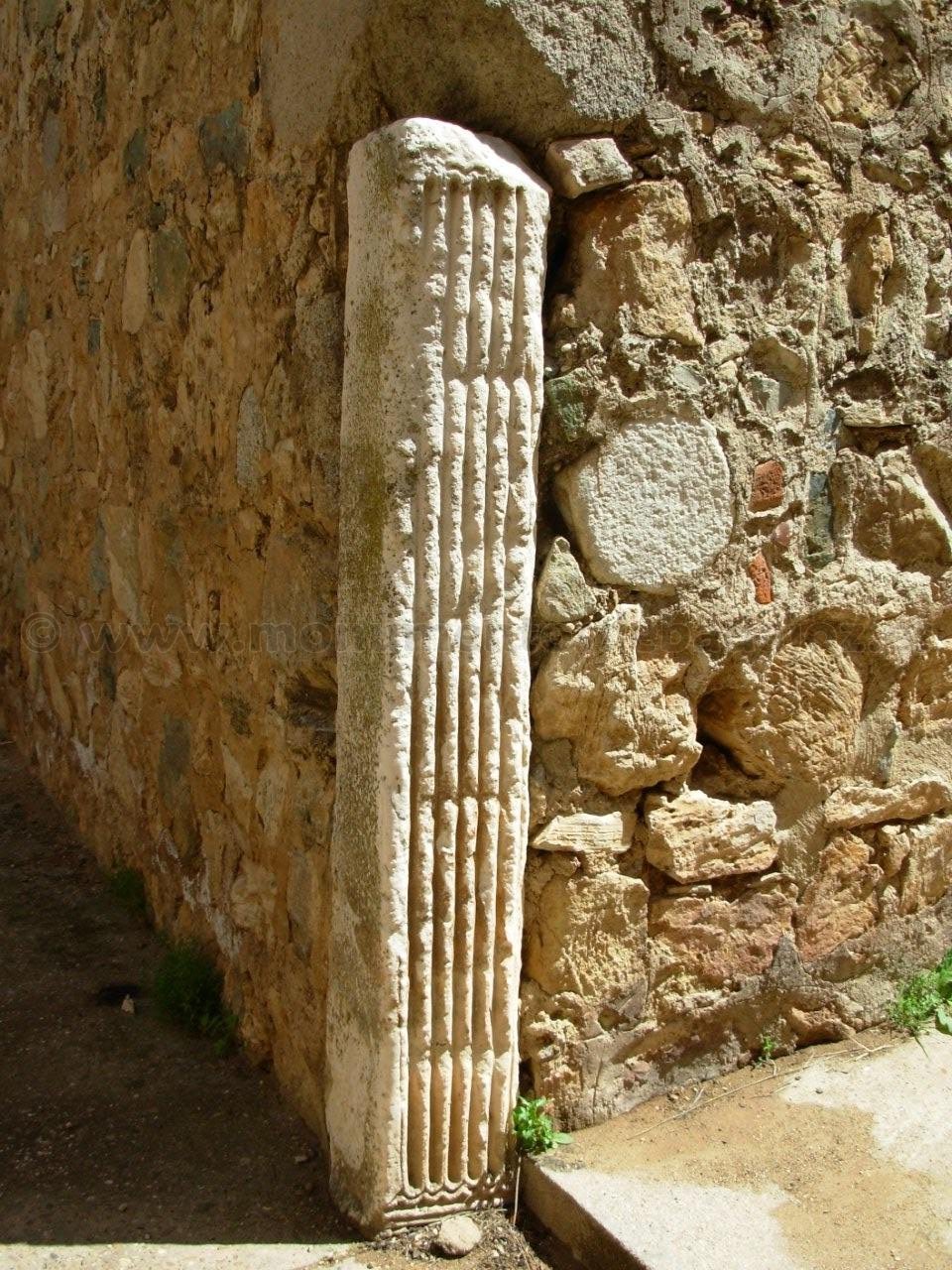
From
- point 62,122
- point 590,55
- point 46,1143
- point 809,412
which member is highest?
point 62,122

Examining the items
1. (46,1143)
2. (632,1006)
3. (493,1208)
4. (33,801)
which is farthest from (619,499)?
(33,801)

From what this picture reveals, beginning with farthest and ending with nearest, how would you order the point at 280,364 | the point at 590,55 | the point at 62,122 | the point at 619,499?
the point at 62,122, the point at 280,364, the point at 619,499, the point at 590,55

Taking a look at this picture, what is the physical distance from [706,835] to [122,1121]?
129 centimetres

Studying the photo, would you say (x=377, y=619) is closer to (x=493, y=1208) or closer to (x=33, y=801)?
Result: (x=493, y=1208)

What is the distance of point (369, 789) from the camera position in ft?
6.71

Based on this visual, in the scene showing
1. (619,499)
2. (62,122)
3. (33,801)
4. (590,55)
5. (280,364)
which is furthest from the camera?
(33,801)

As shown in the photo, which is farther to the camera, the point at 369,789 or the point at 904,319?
the point at 904,319

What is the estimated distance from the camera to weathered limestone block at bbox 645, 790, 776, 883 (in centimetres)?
233

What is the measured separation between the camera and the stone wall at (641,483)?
6.87 feet

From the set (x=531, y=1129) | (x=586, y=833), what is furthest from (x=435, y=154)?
(x=531, y=1129)

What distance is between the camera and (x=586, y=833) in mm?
2236

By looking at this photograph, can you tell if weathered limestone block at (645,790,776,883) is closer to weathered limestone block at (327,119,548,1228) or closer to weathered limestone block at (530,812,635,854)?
weathered limestone block at (530,812,635,854)

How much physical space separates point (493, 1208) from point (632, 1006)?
1.41 ft

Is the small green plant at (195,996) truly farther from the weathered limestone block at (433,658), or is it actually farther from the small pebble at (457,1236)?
the small pebble at (457,1236)
